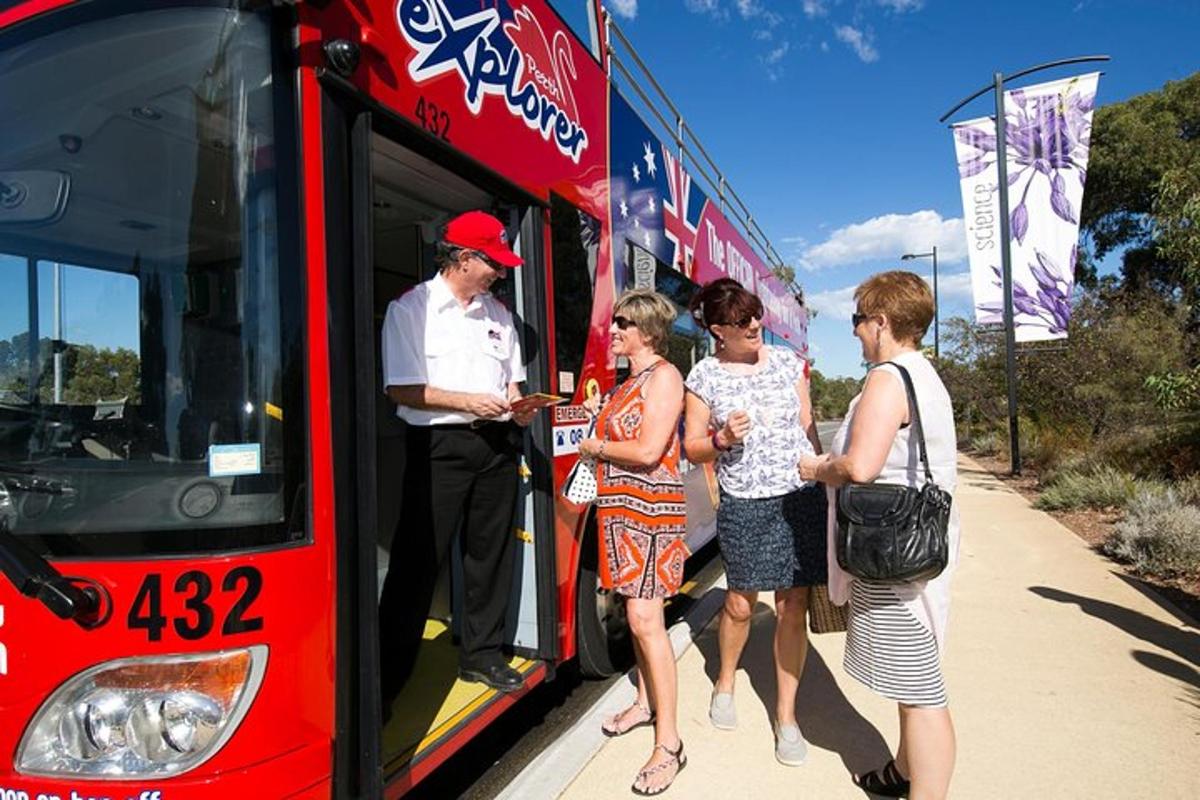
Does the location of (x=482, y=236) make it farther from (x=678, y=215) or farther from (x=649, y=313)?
(x=678, y=215)

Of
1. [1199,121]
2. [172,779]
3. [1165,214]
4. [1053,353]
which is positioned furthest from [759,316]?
[1199,121]

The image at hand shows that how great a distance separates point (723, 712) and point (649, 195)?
3041 millimetres

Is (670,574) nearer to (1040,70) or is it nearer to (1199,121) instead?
(1040,70)

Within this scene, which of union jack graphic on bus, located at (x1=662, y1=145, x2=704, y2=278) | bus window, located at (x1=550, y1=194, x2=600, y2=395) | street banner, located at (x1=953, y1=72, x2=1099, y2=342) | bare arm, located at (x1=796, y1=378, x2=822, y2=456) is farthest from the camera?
street banner, located at (x1=953, y1=72, x2=1099, y2=342)

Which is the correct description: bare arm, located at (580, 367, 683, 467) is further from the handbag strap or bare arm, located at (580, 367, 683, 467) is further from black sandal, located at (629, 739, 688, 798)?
black sandal, located at (629, 739, 688, 798)

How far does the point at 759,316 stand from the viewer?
9.69 ft

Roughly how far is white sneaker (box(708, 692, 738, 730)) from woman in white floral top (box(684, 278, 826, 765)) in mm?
267

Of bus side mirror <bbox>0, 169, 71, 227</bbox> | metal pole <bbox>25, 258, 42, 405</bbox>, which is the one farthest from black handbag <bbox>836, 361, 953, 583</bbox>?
bus side mirror <bbox>0, 169, 71, 227</bbox>

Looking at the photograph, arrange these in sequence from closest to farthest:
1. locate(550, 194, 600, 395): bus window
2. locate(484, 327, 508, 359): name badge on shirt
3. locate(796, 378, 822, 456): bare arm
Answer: locate(484, 327, 508, 359): name badge on shirt < locate(796, 378, 822, 456): bare arm < locate(550, 194, 600, 395): bus window

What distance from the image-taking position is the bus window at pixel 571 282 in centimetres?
338

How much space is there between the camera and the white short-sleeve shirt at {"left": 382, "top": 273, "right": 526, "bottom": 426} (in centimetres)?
264

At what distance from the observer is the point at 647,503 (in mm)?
2842

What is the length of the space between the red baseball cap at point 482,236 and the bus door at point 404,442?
0.65 feet

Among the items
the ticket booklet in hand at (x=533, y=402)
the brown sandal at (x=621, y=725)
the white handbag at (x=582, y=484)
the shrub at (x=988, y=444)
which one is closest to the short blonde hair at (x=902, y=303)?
the ticket booklet in hand at (x=533, y=402)
